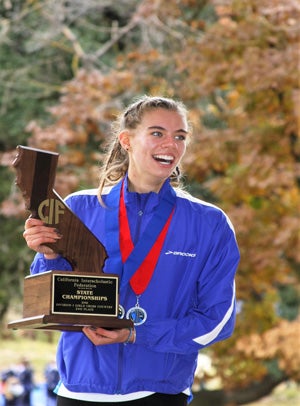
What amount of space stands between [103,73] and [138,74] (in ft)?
3.37

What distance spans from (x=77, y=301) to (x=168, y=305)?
9.8 inches

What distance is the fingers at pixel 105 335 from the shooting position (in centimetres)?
239

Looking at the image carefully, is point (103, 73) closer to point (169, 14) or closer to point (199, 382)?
point (169, 14)

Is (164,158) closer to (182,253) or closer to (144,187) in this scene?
(144,187)

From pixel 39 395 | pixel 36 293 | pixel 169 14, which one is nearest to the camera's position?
pixel 36 293

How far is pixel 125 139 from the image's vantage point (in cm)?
271

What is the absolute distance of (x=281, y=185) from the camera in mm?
6617

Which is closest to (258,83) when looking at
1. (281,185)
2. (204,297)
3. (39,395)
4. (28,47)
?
(281,185)

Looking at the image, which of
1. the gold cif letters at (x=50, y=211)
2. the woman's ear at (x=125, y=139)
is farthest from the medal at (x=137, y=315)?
the woman's ear at (x=125, y=139)

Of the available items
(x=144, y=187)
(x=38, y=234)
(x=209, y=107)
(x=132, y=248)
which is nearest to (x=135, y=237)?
(x=132, y=248)

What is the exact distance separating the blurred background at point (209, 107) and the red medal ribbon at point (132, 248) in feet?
11.4

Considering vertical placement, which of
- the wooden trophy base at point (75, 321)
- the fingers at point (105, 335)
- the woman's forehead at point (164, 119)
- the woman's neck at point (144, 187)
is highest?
the woman's forehead at point (164, 119)

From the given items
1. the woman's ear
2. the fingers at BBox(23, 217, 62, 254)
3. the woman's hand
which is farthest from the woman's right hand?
the woman's ear

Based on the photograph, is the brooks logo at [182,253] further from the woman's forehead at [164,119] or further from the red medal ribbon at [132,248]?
the woman's forehead at [164,119]
